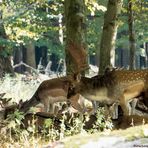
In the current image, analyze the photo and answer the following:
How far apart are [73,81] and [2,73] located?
13.3 m

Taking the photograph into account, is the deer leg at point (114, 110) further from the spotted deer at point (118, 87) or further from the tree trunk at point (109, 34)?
the tree trunk at point (109, 34)

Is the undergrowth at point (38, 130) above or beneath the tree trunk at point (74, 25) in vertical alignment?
beneath

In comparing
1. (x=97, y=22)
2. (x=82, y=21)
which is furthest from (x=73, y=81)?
(x=97, y=22)

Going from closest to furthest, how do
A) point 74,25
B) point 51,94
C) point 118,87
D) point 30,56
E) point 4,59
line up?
point 118,87
point 51,94
point 74,25
point 4,59
point 30,56

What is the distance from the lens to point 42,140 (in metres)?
6.70

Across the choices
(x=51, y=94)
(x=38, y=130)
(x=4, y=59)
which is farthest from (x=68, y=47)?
(x=4, y=59)

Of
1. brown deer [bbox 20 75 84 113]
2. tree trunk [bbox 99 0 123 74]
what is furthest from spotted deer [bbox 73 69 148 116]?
tree trunk [bbox 99 0 123 74]

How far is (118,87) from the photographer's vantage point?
320 inches

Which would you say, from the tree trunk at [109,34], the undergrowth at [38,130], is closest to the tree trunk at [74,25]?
the tree trunk at [109,34]

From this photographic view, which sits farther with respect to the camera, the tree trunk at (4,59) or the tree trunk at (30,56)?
the tree trunk at (30,56)

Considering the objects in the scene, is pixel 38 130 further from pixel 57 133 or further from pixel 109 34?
pixel 109 34

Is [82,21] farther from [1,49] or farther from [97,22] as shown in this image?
[97,22]

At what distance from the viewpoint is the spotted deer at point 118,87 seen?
7992mm

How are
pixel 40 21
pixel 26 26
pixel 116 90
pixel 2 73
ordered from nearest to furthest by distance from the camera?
pixel 116 90 → pixel 2 73 → pixel 26 26 → pixel 40 21
